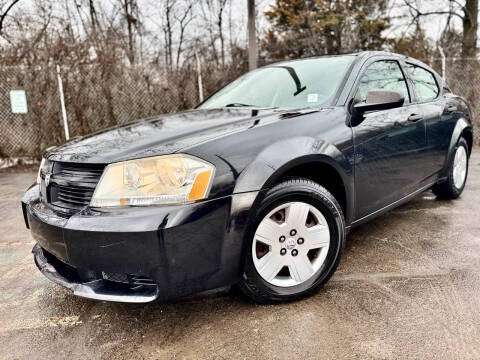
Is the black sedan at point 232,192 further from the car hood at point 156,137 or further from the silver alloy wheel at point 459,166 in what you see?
the silver alloy wheel at point 459,166

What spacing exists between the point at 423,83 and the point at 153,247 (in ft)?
9.75

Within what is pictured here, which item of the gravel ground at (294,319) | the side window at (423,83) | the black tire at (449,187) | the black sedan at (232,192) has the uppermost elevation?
the side window at (423,83)

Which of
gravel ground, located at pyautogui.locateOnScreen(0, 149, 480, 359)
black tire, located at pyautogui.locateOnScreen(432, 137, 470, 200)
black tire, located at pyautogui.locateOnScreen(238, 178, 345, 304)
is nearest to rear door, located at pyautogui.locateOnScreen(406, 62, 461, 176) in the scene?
black tire, located at pyautogui.locateOnScreen(432, 137, 470, 200)

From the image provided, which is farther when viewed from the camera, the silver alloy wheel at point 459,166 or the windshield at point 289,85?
the silver alloy wheel at point 459,166

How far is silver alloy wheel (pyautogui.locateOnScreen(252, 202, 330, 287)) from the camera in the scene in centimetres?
199

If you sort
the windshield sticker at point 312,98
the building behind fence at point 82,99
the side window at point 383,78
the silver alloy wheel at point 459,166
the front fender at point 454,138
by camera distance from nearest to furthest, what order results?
1. the windshield sticker at point 312,98
2. the side window at point 383,78
3. the front fender at point 454,138
4. the silver alloy wheel at point 459,166
5. the building behind fence at point 82,99

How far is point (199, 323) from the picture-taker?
6.45 ft

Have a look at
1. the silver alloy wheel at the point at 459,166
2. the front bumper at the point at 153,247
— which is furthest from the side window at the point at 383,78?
the front bumper at the point at 153,247

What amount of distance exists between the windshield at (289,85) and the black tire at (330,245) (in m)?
0.69

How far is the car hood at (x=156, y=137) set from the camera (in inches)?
72.1

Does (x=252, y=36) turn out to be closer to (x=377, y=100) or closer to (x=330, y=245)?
(x=377, y=100)

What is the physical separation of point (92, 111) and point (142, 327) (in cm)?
670

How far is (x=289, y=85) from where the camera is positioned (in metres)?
2.81

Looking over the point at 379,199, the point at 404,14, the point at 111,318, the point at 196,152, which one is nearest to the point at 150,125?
the point at 196,152
